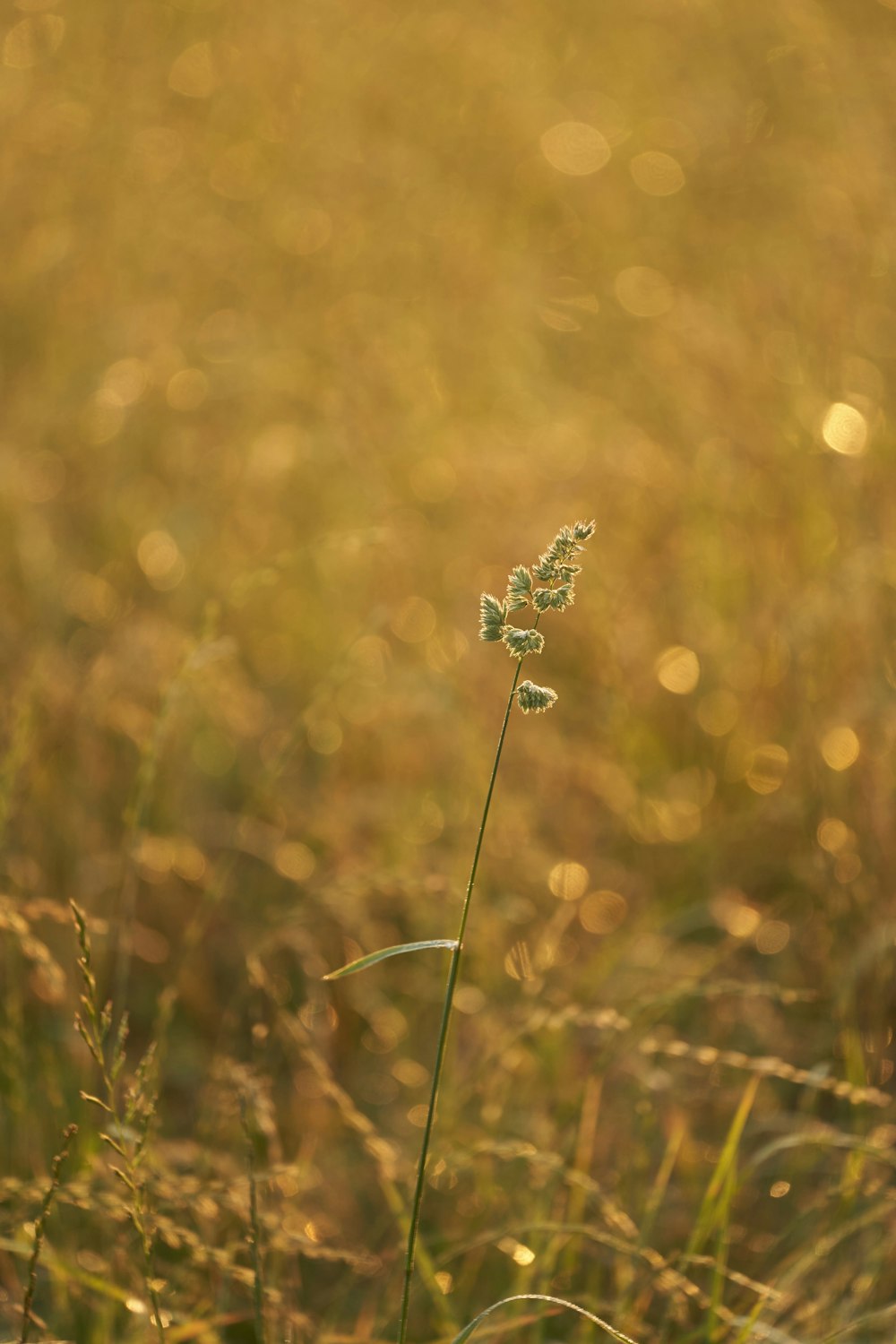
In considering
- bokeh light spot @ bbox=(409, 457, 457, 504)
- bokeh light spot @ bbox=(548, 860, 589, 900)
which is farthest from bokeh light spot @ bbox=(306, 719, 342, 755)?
bokeh light spot @ bbox=(409, 457, 457, 504)

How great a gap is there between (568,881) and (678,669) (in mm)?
542

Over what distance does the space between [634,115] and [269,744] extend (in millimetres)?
2904

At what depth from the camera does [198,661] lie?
1.19 m

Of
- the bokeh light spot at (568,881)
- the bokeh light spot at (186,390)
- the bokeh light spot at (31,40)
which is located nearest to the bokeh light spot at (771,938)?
the bokeh light spot at (568,881)

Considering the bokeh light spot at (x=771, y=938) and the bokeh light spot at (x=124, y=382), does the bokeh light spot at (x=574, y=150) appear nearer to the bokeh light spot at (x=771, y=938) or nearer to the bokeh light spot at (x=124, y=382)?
the bokeh light spot at (x=124, y=382)

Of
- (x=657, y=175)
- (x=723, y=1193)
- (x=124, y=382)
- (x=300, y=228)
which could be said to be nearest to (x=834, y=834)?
(x=723, y=1193)

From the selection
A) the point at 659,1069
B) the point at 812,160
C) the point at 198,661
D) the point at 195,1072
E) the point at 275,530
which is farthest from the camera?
the point at 275,530

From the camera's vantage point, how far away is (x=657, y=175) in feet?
11.5

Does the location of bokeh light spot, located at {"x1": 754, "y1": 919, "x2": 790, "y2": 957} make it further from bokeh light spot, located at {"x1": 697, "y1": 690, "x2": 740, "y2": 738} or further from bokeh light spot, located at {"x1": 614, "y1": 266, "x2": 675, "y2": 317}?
bokeh light spot, located at {"x1": 614, "y1": 266, "x2": 675, "y2": 317}

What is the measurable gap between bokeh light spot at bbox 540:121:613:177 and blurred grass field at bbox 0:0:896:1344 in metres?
0.02

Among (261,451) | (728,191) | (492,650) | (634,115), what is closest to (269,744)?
(492,650)

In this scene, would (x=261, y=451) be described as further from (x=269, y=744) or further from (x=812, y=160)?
(x=812, y=160)

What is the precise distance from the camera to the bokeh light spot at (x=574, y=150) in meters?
3.35

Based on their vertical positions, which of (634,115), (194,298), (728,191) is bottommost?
(194,298)
